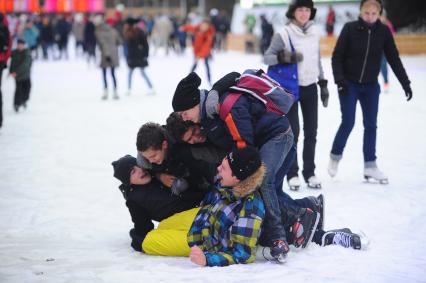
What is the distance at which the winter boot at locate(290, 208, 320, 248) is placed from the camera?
160 inches

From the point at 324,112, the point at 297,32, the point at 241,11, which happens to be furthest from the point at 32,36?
the point at 297,32

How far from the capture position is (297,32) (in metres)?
5.68

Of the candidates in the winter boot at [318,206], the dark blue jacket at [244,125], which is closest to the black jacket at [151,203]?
the dark blue jacket at [244,125]

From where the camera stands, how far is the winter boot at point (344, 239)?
13.3ft

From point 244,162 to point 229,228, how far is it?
1.37 feet

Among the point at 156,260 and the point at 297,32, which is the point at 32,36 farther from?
the point at 156,260

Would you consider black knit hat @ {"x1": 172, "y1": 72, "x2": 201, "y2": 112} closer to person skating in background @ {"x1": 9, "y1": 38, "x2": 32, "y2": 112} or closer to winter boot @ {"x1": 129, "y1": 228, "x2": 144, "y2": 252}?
winter boot @ {"x1": 129, "y1": 228, "x2": 144, "y2": 252}

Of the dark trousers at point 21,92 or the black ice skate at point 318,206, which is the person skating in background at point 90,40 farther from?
the black ice skate at point 318,206

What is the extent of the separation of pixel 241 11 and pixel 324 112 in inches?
744

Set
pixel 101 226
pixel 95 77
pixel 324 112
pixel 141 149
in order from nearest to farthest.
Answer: pixel 141 149
pixel 101 226
pixel 324 112
pixel 95 77

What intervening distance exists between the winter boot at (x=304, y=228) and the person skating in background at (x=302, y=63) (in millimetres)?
1533

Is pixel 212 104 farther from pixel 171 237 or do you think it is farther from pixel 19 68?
pixel 19 68

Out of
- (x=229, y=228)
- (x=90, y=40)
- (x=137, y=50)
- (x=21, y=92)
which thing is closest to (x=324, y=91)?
(x=229, y=228)

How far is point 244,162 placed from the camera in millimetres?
3666
